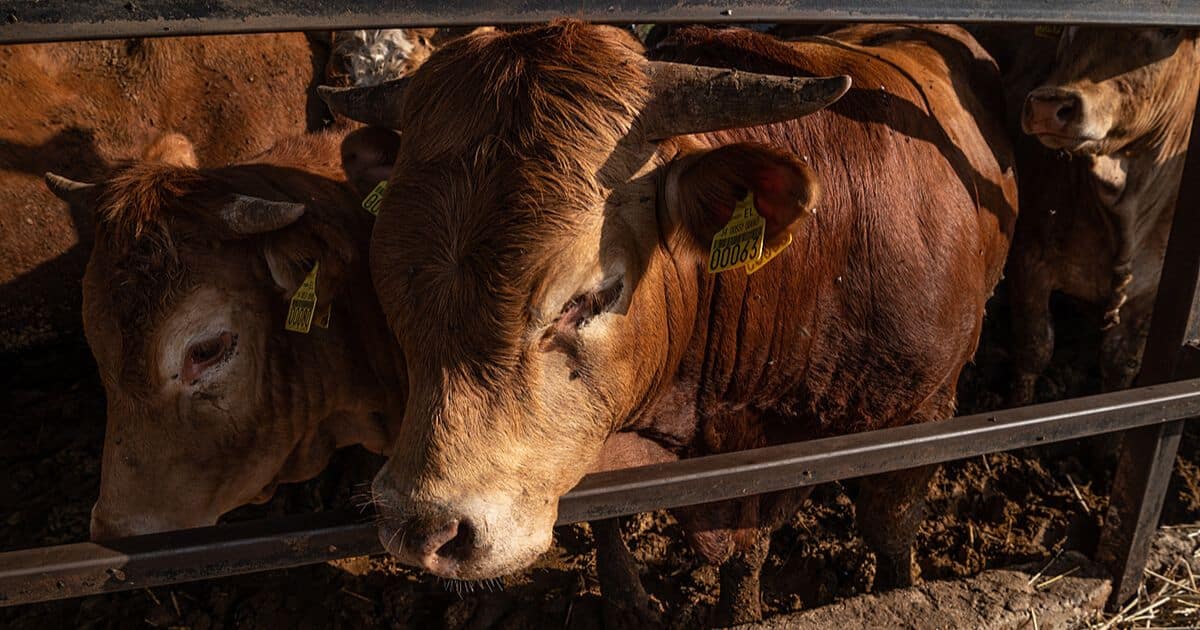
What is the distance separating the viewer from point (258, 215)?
2395 mm

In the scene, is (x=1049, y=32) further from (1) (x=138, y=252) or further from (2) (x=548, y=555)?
(1) (x=138, y=252)

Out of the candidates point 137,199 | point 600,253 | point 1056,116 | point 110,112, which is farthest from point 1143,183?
point 110,112

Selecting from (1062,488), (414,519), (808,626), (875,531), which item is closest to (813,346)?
(808,626)

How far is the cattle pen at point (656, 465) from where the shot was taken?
5.68 ft

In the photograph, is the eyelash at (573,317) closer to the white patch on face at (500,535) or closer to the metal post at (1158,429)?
the white patch on face at (500,535)

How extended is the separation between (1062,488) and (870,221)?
7.97 ft

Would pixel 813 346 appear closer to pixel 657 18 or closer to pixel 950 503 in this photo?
pixel 657 18

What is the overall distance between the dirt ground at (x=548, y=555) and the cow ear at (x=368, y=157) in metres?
1.58

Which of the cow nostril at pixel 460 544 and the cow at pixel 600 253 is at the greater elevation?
the cow at pixel 600 253

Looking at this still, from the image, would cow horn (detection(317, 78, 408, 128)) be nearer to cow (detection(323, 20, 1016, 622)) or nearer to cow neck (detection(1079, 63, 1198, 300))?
cow (detection(323, 20, 1016, 622))

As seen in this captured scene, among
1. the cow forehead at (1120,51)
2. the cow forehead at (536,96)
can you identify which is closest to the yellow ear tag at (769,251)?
the cow forehead at (536,96)

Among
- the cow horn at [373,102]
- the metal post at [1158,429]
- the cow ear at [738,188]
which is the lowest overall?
the metal post at [1158,429]

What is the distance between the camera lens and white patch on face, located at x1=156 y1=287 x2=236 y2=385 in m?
2.41

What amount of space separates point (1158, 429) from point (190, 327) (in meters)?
3.20
